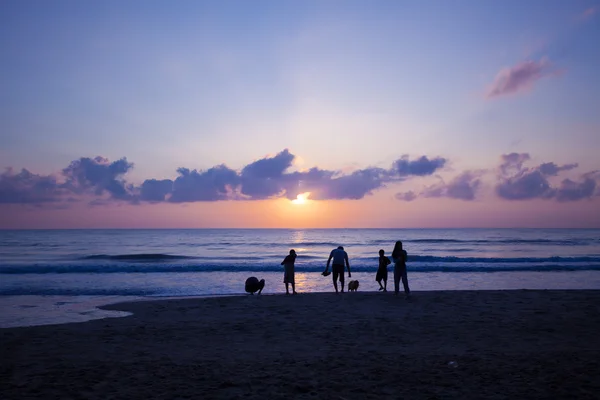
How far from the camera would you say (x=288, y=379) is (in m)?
6.17

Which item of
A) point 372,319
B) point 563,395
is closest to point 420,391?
point 563,395

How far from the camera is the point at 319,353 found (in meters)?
7.75

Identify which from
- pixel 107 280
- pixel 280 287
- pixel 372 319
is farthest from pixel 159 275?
pixel 372 319

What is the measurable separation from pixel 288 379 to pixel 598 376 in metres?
4.51

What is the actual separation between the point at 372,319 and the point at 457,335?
7.81ft

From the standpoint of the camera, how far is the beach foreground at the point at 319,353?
573 cm

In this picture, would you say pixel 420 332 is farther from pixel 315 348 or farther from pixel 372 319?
pixel 315 348

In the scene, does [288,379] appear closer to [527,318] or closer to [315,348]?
[315,348]

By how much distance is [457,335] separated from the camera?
9.20 meters

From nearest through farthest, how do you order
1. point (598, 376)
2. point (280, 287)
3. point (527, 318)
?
point (598, 376)
point (527, 318)
point (280, 287)

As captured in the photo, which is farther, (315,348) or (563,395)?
(315,348)

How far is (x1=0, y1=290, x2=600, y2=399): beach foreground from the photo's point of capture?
5.73 meters

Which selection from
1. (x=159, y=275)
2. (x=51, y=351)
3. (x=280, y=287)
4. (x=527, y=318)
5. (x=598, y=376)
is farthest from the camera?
(x=159, y=275)

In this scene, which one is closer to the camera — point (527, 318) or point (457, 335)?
point (457, 335)
